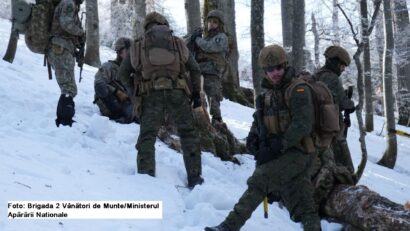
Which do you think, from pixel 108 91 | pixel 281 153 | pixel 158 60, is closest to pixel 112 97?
pixel 108 91

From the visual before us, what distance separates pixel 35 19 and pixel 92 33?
774 cm

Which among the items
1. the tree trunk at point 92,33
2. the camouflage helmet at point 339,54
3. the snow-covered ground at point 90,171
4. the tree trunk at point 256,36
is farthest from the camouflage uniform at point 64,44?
the tree trunk at point 92,33

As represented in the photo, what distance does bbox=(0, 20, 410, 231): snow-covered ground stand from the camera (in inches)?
163

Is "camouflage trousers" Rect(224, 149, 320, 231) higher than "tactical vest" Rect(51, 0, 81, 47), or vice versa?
"tactical vest" Rect(51, 0, 81, 47)

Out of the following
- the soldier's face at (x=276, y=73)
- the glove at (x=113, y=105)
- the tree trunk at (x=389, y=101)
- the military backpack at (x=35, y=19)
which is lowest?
the tree trunk at (x=389, y=101)

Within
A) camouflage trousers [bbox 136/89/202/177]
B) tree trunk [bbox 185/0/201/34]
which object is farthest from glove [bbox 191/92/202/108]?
tree trunk [bbox 185/0/201/34]

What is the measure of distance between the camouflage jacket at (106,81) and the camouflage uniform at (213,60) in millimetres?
1499

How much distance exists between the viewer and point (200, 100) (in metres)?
5.72

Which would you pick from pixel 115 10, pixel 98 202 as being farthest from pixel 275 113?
pixel 115 10

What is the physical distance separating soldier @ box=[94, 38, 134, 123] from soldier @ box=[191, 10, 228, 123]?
134 cm

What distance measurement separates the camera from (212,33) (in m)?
7.88

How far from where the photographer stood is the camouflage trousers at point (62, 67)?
6.63m

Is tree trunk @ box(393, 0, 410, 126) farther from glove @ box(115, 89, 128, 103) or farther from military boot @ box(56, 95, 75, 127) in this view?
military boot @ box(56, 95, 75, 127)

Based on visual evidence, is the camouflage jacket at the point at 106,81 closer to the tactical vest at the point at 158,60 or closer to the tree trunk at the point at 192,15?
the tactical vest at the point at 158,60
